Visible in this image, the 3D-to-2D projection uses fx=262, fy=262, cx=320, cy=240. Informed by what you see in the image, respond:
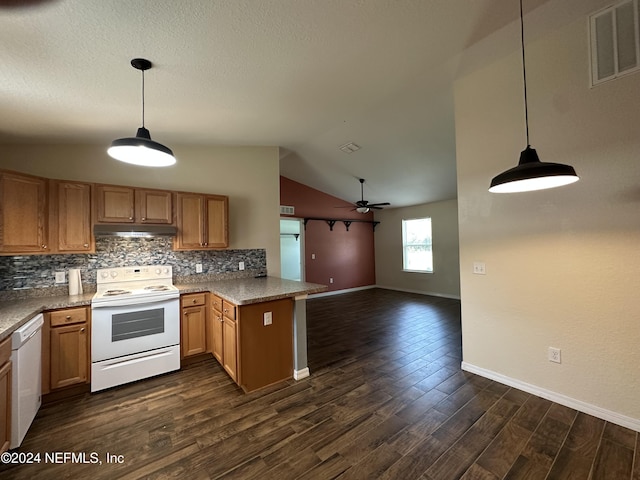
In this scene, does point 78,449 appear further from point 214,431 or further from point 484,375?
point 484,375

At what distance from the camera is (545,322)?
7.79 feet

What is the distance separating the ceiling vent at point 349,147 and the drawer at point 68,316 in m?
4.16

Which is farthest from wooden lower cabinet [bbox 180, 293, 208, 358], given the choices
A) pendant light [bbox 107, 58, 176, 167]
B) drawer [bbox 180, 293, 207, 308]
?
pendant light [bbox 107, 58, 176, 167]

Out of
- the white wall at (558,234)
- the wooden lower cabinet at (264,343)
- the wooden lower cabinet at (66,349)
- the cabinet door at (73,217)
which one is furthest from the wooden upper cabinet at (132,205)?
the white wall at (558,234)

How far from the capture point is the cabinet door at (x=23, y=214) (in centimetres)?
234

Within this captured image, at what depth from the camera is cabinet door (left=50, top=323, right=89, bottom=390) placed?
2.41 metres

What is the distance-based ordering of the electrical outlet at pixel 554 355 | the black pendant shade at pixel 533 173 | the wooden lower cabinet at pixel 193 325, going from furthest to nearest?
the wooden lower cabinet at pixel 193 325 → the electrical outlet at pixel 554 355 → the black pendant shade at pixel 533 173

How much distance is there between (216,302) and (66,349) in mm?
1349

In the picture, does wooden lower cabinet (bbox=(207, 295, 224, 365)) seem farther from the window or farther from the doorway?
the window

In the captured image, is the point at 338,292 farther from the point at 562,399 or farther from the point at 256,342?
the point at 562,399

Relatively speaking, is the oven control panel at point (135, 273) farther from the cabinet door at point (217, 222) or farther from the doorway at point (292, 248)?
the doorway at point (292, 248)

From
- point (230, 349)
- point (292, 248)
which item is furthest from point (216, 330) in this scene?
point (292, 248)

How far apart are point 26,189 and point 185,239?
1.45 meters

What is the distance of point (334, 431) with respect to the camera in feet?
6.48
